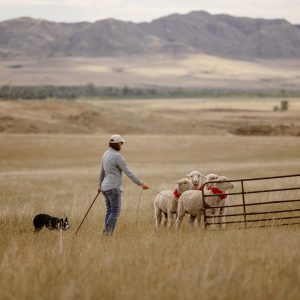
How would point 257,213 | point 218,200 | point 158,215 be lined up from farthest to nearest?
1. point 158,215
2. point 218,200
3. point 257,213

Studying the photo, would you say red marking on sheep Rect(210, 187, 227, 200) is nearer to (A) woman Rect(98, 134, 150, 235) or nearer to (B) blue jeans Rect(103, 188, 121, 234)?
(A) woman Rect(98, 134, 150, 235)

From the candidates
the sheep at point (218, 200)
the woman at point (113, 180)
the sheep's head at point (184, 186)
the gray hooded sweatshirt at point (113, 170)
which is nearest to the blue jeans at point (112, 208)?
the woman at point (113, 180)

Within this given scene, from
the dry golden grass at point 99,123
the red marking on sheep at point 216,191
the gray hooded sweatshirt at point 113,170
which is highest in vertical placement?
the gray hooded sweatshirt at point 113,170

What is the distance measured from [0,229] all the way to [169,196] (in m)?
3.24

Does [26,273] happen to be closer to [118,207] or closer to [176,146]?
[118,207]

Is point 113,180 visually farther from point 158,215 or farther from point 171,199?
point 158,215

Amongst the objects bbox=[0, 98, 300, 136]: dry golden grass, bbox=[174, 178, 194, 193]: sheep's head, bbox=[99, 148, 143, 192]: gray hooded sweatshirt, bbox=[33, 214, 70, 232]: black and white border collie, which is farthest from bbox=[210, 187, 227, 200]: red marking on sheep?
bbox=[0, 98, 300, 136]: dry golden grass

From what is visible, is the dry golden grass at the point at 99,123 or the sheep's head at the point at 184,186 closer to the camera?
the sheep's head at the point at 184,186

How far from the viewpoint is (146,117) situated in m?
72.0

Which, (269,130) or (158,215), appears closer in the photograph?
(158,215)

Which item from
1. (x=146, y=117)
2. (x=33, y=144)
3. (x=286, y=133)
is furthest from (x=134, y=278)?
(x=146, y=117)

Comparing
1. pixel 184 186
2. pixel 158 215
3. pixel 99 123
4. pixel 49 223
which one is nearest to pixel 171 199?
pixel 184 186

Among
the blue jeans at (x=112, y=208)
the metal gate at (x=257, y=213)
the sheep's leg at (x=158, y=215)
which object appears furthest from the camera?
the sheep's leg at (x=158, y=215)

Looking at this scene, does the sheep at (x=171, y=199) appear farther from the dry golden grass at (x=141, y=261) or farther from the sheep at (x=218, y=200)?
the sheep at (x=218, y=200)
